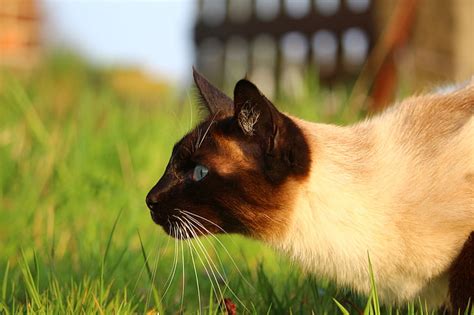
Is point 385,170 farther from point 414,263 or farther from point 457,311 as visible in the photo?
point 457,311

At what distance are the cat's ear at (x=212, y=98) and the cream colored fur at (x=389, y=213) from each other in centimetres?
36

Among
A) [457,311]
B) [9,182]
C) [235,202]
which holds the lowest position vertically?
[9,182]

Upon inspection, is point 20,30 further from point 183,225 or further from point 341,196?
point 341,196

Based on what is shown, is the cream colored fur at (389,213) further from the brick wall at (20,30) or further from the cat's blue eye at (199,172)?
the brick wall at (20,30)

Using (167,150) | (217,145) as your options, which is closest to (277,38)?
(167,150)

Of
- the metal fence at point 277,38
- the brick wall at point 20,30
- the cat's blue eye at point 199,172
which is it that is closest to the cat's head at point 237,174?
the cat's blue eye at point 199,172

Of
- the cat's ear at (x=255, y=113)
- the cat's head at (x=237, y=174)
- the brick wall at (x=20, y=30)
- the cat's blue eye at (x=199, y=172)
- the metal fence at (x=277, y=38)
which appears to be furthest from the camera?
the brick wall at (x=20, y=30)

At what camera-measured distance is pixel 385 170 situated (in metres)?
2.81

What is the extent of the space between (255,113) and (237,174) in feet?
0.83

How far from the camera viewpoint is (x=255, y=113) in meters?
2.65

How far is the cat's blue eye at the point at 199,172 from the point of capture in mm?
2832

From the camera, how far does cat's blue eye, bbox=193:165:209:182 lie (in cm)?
283

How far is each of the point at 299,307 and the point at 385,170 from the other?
67 centimetres

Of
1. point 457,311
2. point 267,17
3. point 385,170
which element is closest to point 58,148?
point 385,170
